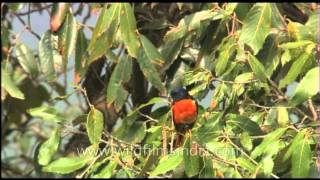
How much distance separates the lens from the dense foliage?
1104mm

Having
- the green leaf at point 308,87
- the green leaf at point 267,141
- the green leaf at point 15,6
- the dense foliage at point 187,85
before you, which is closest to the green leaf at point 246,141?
the dense foliage at point 187,85

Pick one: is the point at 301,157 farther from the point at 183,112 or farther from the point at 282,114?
the point at 282,114

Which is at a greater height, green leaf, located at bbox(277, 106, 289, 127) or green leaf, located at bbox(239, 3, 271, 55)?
green leaf, located at bbox(239, 3, 271, 55)

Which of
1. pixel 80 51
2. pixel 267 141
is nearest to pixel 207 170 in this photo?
pixel 267 141

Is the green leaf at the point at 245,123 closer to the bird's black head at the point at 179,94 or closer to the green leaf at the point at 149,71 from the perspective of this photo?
the bird's black head at the point at 179,94

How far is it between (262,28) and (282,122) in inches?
9.2

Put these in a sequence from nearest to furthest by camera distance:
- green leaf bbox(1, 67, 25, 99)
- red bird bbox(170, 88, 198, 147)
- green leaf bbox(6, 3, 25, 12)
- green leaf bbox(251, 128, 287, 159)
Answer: green leaf bbox(251, 128, 287, 159) < red bird bbox(170, 88, 198, 147) < green leaf bbox(1, 67, 25, 99) < green leaf bbox(6, 3, 25, 12)

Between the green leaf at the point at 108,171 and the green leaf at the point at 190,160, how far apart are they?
0.16 metres

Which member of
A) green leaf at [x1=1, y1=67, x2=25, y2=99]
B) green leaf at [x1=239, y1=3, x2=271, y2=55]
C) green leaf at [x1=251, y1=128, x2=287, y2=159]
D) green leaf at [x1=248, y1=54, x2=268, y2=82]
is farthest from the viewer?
green leaf at [x1=1, y1=67, x2=25, y2=99]

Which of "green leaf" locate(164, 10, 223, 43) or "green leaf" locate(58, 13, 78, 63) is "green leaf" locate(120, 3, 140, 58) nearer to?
"green leaf" locate(164, 10, 223, 43)

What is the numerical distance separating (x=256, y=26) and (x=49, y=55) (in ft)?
2.04

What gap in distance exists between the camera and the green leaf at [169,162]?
42.2 inches

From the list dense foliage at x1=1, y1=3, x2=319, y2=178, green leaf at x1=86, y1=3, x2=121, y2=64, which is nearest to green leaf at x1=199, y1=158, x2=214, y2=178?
dense foliage at x1=1, y1=3, x2=319, y2=178

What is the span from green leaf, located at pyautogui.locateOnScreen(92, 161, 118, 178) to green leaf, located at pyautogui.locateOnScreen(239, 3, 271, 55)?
457 millimetres
